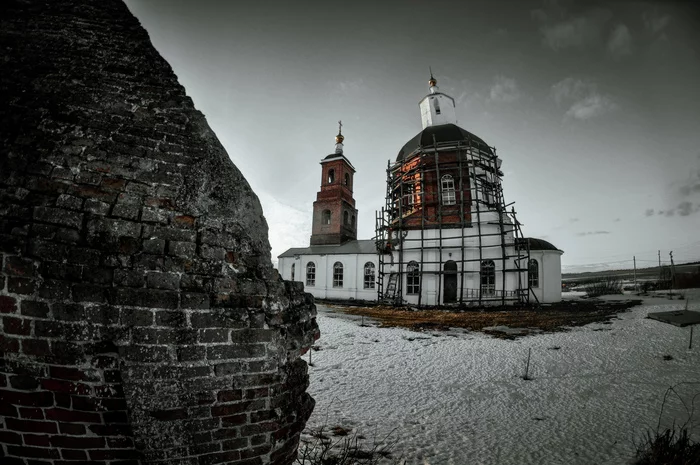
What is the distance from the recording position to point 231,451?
1.94m

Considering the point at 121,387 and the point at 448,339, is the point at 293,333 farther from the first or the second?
the point at 448,339

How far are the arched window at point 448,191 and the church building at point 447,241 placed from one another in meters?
0.06

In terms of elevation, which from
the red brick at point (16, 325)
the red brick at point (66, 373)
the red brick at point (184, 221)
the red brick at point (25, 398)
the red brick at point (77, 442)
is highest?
the red brick at point (184, 221)

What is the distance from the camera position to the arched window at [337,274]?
2406 centimetres

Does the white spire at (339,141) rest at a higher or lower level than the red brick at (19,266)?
higher

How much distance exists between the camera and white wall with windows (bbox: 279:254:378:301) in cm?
2289

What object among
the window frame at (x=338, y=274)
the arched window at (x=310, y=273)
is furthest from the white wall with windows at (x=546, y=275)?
the arched window at (x=310, y=273)

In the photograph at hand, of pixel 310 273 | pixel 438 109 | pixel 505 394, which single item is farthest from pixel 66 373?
pixel 438 109

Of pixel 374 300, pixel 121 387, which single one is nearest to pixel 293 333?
pixel 121 387

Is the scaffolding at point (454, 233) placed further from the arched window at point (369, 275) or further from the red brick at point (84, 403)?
the red brick at point (84, 403)

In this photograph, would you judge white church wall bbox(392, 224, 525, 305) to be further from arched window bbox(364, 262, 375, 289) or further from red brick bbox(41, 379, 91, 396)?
red brick bbox(41, 379, 91, 396)

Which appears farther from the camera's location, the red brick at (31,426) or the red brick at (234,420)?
the red brick at (234,420)

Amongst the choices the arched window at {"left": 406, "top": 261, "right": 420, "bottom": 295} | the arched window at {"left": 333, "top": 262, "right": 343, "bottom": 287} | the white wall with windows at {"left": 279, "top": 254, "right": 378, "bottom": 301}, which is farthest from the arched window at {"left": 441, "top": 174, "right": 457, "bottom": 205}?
the arched window at {"left": 333, "top": 262, "right": 343, "bottom": 287}

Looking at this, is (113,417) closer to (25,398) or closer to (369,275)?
(25,398)
